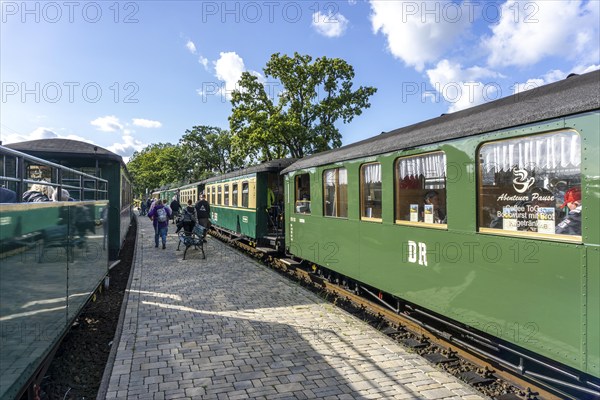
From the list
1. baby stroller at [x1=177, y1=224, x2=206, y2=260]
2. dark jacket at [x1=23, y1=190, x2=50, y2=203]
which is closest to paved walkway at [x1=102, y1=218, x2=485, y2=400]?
dark jacket at [x1=23, y1=190, x2=50, y2=203]

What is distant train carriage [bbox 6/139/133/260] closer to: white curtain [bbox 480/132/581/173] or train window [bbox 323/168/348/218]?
train window [bbox 323/168/348/218]

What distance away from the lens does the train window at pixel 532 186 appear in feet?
10.2

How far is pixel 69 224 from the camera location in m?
4.37

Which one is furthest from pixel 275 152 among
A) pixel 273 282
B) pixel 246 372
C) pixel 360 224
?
pixel 246 372

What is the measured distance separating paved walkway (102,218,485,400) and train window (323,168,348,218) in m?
1.62

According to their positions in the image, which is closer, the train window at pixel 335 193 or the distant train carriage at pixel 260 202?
the train window at pixel 335 193

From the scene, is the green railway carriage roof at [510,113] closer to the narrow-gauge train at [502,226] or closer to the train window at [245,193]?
the narrow-gauge train at [502,226]

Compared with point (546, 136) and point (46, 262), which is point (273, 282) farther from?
point (546, 136)

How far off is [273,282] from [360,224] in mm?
3300

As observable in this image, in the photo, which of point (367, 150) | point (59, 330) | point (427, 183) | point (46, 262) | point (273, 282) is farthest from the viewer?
point (273, 282)

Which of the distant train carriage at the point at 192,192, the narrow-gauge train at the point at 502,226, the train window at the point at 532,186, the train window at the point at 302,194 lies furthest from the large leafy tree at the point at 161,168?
the train window at the point at 532,186

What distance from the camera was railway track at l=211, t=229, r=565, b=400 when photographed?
374cm

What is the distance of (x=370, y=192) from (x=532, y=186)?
2.57m

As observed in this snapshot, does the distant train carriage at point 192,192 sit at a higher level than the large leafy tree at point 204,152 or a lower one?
lower
